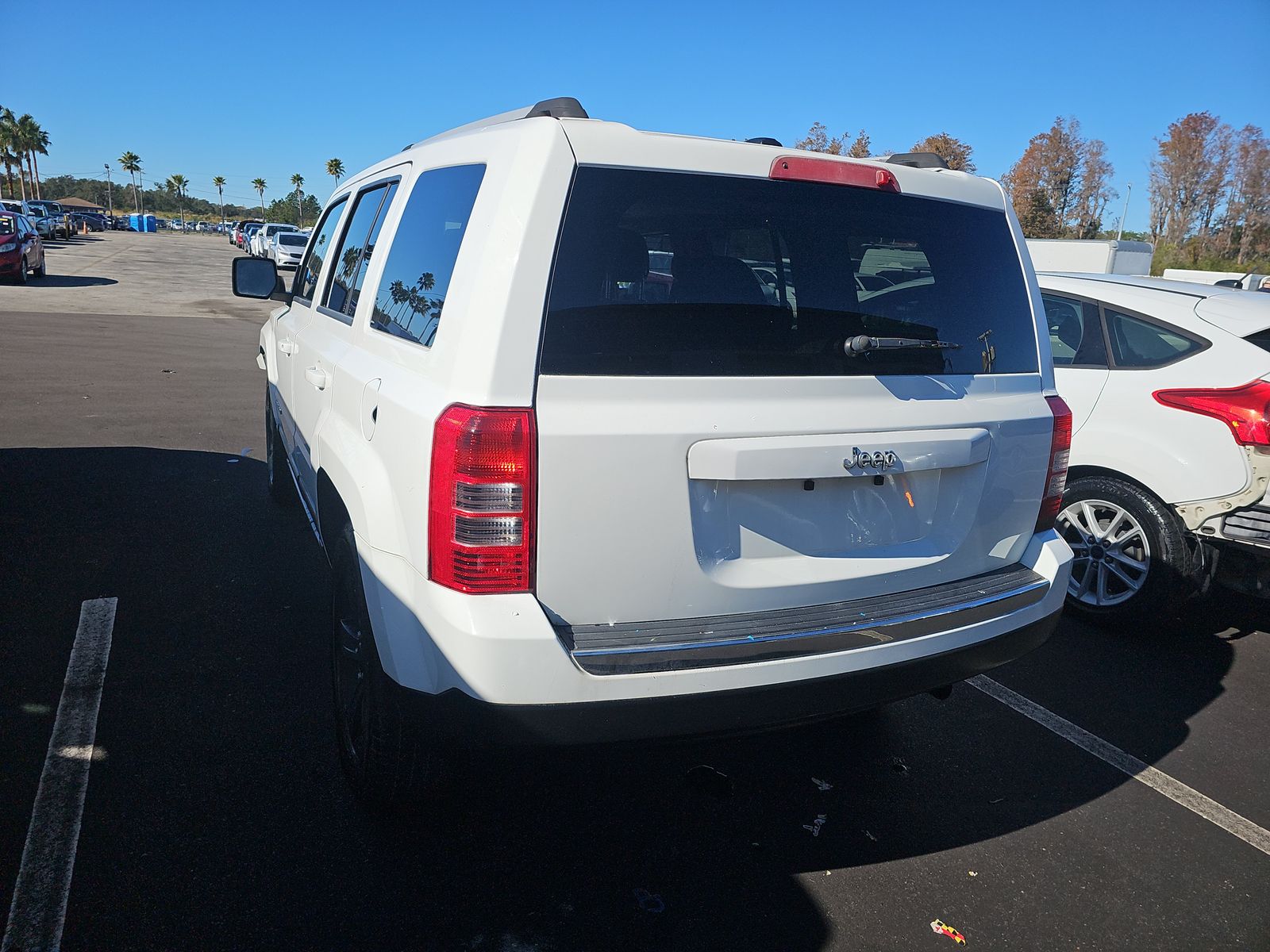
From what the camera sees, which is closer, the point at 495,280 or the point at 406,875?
the point at 495,280

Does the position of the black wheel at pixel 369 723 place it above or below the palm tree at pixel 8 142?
below

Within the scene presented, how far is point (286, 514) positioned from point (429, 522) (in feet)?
13.4

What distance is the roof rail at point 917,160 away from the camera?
2840mm

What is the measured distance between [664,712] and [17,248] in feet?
81.8

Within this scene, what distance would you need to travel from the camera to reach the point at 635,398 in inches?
85.2

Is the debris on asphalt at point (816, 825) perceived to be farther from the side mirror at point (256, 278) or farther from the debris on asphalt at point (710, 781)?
the side mirror at point (256, 278)

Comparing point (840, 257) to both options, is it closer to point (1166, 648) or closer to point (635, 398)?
point (635, 398)

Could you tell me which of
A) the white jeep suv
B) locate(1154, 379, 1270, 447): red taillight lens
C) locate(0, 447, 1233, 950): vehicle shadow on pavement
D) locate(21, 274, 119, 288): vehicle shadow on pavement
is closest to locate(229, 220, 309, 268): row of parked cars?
locate(21, 274, 119, 288): vehicle shadow on pavement

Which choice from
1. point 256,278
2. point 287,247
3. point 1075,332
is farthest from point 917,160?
point 287,247

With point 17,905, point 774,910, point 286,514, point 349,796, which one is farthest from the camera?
point 286,514

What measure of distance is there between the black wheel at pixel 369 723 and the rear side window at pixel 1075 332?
3886 mm

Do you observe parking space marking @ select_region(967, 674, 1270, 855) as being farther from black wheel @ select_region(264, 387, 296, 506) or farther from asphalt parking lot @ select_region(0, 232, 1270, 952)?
black wheel @ select_region(264, 387, 296, 506)

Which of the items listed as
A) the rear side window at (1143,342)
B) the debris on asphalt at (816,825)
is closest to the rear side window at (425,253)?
the debris on asphalt at (816,825)

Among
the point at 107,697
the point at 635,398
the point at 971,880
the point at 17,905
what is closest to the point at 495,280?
the point at 635,398
